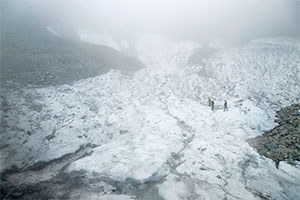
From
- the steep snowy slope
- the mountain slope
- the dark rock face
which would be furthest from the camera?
the mountain slope

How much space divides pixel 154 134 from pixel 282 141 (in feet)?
32.3

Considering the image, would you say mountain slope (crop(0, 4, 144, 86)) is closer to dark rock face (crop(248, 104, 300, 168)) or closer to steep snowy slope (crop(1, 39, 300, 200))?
steep snowy slope (crop(1, 39, 300, 200))

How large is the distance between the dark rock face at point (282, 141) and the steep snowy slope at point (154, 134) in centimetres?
68

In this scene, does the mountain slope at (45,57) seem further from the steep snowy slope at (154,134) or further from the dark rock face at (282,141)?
the dark rock face at (282,141)

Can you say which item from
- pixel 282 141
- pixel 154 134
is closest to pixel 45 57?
pixel 154 134

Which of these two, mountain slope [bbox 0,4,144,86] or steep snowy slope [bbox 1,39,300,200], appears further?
mountain slope [bbox 0,4,144,86]

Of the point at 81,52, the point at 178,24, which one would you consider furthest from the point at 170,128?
the point at 178,24

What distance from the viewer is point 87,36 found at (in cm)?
3819

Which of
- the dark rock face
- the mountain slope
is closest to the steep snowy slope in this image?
the dark rock face

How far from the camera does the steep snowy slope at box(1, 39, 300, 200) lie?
36.7ft

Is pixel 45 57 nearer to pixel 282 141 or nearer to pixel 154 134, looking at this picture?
pixel 154 134

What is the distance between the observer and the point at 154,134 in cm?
1595

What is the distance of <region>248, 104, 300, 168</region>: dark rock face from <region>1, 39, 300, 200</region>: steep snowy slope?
26.8 inches

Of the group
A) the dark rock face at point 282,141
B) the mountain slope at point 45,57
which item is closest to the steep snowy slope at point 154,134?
the dark rock face at point 282,141
